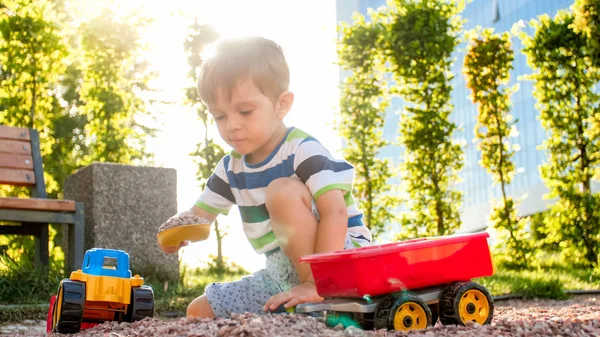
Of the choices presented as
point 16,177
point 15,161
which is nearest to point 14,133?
point 15,161

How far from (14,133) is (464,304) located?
456cm

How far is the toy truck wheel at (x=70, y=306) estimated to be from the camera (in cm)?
246

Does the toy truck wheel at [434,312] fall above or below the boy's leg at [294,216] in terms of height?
below

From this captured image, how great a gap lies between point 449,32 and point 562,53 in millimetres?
1495

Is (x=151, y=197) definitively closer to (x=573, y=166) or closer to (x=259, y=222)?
(x=259, y=222)

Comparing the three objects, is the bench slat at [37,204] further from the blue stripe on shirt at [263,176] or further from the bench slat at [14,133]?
the blue stripe on shirt at [263,176]

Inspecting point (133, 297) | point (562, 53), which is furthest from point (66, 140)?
point (133, 297)

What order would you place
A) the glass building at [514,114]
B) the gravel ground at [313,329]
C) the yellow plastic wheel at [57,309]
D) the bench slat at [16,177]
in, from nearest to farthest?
the gravel ground at [313,329] < the yellow plastic wheel at [57,309] < the bench slat at [16,177] < the glass building at [514,114]

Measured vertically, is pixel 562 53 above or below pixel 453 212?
above

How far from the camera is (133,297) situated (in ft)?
8.64

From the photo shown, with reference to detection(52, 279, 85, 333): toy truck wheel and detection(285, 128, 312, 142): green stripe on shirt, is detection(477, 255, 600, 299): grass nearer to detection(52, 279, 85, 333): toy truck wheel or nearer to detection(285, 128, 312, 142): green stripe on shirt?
detection(285, 128, 312, 142): green stripe on shirt

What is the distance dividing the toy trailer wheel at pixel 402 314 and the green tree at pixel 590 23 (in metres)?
6.58

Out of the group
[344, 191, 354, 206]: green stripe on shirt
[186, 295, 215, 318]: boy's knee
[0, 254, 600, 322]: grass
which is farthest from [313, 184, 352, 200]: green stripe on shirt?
[0, 254, 600, 322]: grass

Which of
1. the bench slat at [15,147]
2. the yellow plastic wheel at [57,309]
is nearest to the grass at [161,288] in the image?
the bench slat at [15,147]
